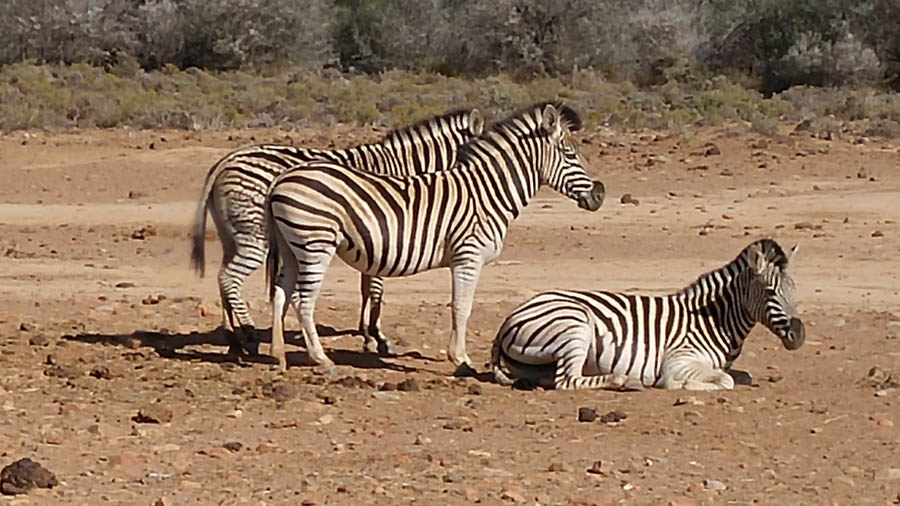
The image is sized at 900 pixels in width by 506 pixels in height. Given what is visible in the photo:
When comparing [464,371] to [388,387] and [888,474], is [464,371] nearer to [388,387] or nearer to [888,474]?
[388,387]

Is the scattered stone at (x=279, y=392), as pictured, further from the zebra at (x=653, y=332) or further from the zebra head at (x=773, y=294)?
the zebra head at (x=773, y=294)

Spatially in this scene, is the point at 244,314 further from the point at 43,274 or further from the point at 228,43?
the point at 228,43

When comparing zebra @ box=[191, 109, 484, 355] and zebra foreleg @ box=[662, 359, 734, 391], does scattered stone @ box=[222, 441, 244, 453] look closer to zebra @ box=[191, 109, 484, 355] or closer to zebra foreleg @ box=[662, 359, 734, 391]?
zebra foreleg @ box=[662, 359, 734, 391]

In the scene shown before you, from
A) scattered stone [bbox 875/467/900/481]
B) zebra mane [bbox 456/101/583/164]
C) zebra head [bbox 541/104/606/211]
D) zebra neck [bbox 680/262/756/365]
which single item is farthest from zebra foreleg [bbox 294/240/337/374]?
scattered stone [bbox 875/467/900/481]

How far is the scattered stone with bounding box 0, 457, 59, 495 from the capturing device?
23.3 ft

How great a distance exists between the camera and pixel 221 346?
1209 cm

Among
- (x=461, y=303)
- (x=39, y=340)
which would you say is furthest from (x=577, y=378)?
(x=39, y=340)

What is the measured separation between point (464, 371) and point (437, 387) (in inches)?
23.7

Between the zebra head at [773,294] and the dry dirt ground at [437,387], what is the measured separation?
0.38 m

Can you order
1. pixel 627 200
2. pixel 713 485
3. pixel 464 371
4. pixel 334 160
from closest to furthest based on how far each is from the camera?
1. pixel 713 485
2. pixel 464 371
3. pixel 334 160
4. pixel 627 200

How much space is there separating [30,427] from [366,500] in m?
2.49

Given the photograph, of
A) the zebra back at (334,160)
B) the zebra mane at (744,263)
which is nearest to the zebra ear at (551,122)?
the zebra back at (334,160)

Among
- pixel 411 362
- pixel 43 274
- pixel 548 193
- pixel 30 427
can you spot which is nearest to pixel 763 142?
pixel 548 193

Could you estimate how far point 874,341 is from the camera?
40.0 feet
